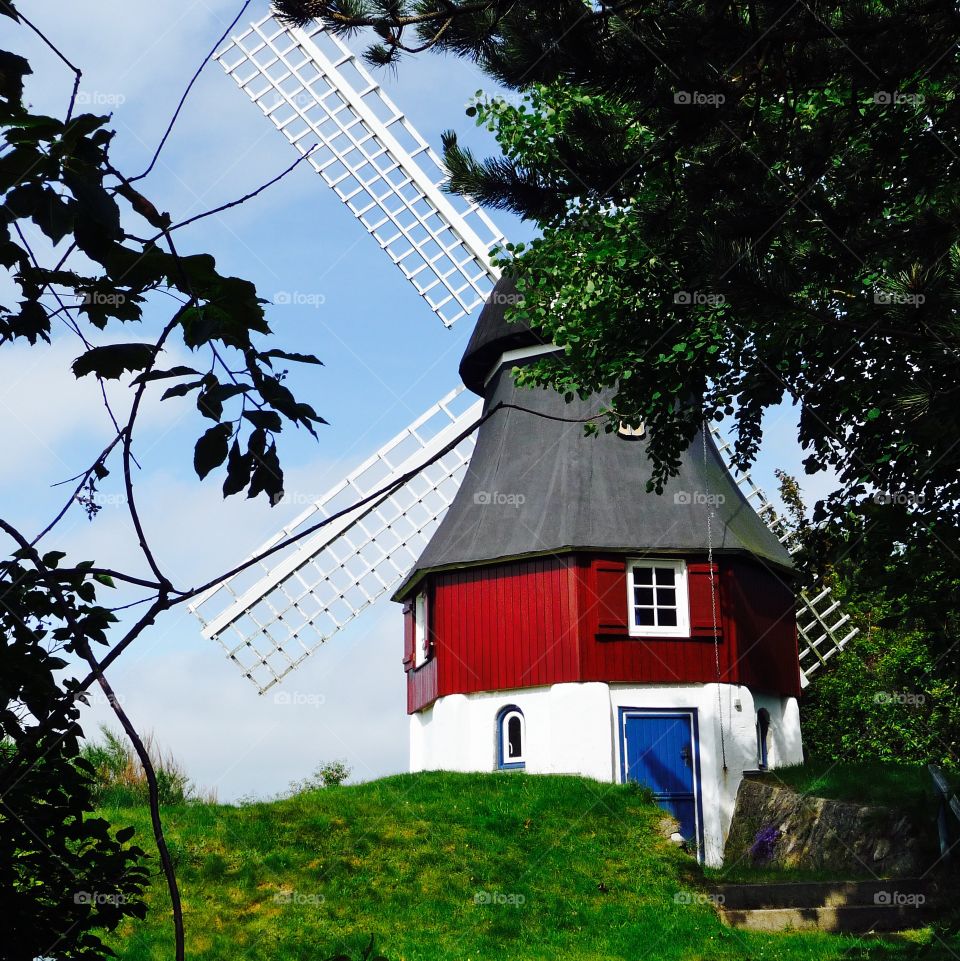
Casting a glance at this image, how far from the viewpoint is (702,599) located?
1753cm

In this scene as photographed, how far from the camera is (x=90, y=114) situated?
2441 mm

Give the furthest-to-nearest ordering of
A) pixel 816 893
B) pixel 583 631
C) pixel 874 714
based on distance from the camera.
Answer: pixel 874 714 < pixel 583 631 < pixel 816 893

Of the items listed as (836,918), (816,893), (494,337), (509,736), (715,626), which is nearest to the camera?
(836,918)

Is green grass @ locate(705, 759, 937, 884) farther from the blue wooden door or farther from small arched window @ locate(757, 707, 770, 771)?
the blue wooden door

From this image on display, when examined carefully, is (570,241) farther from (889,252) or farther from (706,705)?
(706,705)

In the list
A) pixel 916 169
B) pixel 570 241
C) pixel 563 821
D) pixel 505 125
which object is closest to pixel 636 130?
pixel 570 241

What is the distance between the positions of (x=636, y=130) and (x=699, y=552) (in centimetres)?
809

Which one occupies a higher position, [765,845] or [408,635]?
[408,635]

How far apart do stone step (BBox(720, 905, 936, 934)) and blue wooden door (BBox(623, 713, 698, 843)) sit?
156 inches

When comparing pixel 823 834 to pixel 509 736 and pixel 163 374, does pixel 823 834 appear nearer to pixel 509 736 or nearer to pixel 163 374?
pixel 509 736

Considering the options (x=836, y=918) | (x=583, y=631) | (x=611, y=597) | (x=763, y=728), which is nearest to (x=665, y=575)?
(x=611, y=597)

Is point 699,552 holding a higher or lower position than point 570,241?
lower

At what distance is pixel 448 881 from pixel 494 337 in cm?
963

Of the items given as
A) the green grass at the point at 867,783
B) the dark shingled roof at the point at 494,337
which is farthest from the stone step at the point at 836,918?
the dark shingled roof at the point at 494,337
